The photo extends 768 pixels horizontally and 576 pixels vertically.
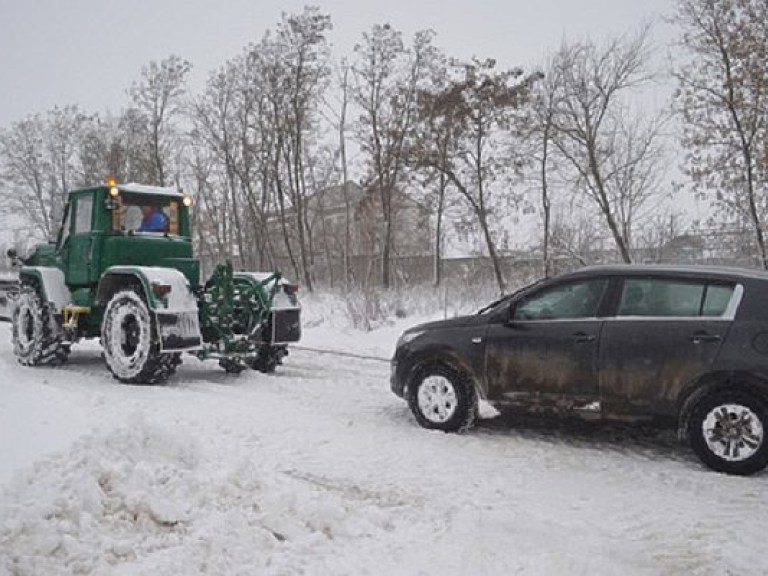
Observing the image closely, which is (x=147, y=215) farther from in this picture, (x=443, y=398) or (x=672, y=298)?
(x=672, y=298)

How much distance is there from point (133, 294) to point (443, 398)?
469cm

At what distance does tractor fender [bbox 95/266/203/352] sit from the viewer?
8875 millimetres

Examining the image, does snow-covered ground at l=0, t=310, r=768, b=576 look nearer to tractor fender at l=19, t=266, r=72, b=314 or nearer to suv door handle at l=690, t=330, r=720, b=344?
suv door handle at l=690, t=330, r=720, b=344

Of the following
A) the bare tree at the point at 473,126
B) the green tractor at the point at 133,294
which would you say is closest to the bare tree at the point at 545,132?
the bare tree at the point at 473,126

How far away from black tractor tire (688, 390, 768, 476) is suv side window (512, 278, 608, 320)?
127cm

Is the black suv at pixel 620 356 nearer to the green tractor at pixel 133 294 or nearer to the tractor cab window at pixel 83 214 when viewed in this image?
the green tractor at pixel 133 294

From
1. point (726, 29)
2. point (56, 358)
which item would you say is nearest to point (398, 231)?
point (726, 29)

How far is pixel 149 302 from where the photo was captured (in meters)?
8.94

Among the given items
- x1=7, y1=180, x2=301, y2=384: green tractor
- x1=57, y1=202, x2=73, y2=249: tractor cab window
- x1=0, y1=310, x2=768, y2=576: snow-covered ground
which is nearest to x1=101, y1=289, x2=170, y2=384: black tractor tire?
x1=7, y1=180, x2=301, y2=384: green tractor

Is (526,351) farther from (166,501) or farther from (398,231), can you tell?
(398,231)

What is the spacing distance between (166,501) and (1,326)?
49.6 feet

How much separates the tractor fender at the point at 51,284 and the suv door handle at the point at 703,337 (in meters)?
8.63

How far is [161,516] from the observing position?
13.9ft

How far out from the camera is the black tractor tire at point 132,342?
898 cm
